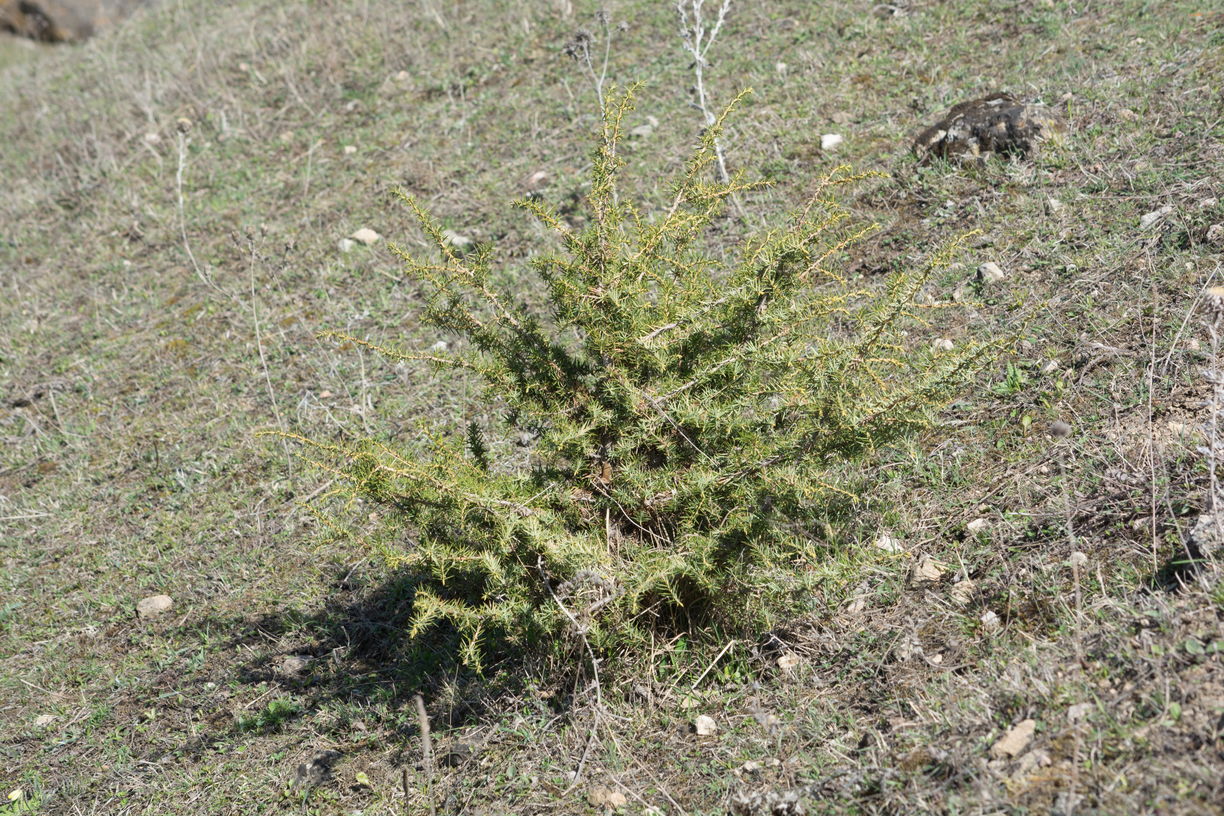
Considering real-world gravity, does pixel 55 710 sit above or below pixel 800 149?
below

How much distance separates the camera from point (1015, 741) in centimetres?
245

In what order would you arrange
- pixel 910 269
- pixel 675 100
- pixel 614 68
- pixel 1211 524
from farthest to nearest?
1. pixel 614 68
2. pixel 675 100
3. pixel 910 269
4. pixel 1211 524

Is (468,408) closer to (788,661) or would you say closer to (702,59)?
(788,661)

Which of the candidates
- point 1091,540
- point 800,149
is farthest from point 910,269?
point 1091,540

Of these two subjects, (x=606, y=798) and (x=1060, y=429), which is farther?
(x=1060, y=429)

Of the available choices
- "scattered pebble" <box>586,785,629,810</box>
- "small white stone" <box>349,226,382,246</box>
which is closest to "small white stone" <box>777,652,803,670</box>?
"scattered pebble" <box>586,785,629,810</box>

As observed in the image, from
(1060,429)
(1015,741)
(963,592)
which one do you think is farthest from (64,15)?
(1015,741)

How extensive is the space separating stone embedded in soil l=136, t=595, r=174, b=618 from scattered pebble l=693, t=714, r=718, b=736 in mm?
2464

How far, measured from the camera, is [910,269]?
4.67 meters

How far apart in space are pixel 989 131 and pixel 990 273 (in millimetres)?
1185

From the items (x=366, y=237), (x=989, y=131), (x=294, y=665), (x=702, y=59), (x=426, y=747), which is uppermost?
(x=702, y=59)

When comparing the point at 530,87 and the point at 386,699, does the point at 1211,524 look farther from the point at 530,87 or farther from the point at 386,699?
the point at 530,87

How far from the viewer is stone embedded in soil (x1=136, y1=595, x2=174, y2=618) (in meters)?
4.24

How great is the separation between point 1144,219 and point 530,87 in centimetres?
460
